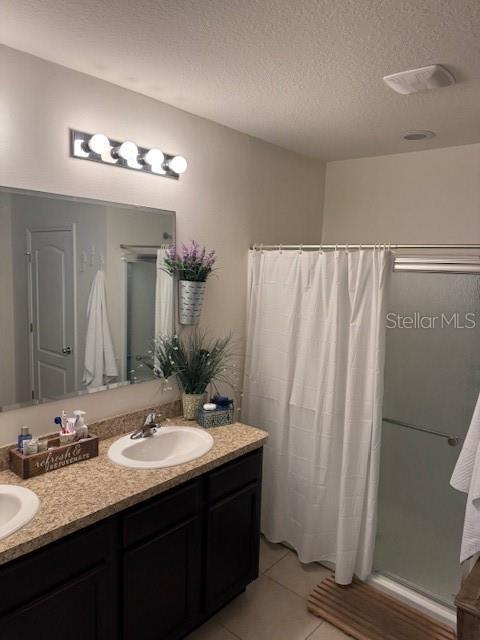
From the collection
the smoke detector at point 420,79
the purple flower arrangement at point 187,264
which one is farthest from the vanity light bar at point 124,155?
the smoke detector at point 420,79

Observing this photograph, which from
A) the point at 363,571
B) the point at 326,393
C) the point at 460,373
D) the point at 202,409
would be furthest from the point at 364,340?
the point at 363,571

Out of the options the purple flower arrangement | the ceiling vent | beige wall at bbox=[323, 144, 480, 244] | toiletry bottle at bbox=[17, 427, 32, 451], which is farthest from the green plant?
the ceiling vent

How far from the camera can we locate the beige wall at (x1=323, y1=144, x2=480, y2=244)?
9.40 ft

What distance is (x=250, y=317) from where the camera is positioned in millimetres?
2867

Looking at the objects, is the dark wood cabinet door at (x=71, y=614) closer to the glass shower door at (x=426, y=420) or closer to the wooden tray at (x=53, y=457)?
the wooden tray at (x=53, y=457)

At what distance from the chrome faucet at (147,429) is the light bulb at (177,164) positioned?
121 cm

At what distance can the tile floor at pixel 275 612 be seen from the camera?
7.23 ft

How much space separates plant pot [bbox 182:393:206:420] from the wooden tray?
58 cm

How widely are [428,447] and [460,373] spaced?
1.51ft

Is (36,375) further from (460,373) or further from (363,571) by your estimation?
(460,373)

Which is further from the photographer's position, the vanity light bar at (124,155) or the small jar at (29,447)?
the vanity light bar at (124,155)

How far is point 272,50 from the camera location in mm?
1663

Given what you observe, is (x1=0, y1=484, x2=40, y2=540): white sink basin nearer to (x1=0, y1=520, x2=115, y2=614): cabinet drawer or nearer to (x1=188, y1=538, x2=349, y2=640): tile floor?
(x1=0, y1=520, x2=115, y2=614): cabinet drawer

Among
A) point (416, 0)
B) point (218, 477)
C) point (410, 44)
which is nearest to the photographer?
point (416, 0)
